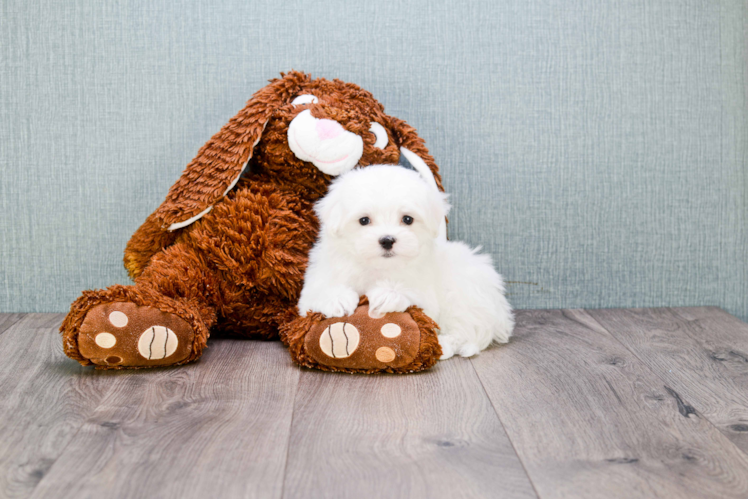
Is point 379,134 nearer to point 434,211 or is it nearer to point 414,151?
point 414,151

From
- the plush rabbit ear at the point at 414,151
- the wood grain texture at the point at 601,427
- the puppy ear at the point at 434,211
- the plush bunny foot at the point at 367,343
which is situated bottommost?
the wood grain texture at the point at 601,427

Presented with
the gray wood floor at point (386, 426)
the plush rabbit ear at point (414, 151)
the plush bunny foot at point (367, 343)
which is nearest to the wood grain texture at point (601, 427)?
the gray wood floor at point (386, 426)

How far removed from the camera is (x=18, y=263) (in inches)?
67.1

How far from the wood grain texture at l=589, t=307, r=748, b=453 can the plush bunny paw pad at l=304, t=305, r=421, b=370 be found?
0.50 m

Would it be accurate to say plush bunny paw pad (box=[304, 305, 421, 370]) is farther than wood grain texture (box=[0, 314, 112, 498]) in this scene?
Yes

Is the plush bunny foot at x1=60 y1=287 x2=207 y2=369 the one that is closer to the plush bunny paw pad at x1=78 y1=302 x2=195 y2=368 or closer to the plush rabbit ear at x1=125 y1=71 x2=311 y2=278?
the plush bunny paw pad at x1=78 y1=302 x2=195 y2=368

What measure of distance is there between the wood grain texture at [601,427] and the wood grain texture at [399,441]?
5 centimetres

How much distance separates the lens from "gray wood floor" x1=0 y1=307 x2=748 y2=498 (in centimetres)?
84

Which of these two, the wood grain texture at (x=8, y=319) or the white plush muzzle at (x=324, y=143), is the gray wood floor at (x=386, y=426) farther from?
the white plush muzzle at (x=324, y=143)

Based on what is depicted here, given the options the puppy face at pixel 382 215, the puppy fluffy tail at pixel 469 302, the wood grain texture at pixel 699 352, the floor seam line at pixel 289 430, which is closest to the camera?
the floor seam line at pixel 289 430

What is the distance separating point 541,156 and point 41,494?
4.54 feet

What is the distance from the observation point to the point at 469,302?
137cm

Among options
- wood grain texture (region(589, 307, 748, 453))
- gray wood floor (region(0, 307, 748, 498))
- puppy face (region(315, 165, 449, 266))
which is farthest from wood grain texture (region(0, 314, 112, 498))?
wood grain texture (region(589, 307, 748, 453))

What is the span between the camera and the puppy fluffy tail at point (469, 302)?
4.49 feet
